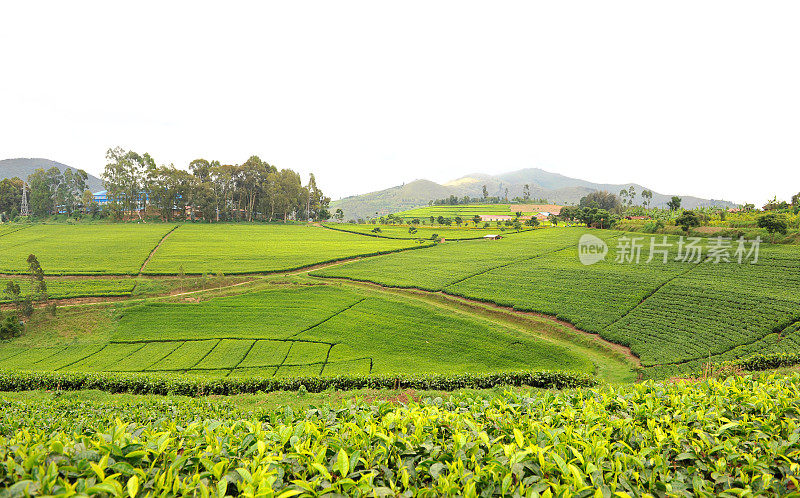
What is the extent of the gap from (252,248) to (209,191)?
31143 millimetres

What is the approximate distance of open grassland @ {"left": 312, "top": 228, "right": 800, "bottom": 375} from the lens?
18438 mm

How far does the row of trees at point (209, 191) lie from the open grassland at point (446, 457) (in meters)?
74.9

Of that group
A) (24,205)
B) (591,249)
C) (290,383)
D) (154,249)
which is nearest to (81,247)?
(154,249)

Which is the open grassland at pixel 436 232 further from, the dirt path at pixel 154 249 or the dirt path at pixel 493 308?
the dirt path at pixel 154 249

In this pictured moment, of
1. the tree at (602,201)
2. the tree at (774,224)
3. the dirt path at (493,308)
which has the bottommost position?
the dirt path at (493,308)

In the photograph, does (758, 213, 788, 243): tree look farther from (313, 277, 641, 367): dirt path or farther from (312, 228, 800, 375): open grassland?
(313, 277, 641, 367): dirt path

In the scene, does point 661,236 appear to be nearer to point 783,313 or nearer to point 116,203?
point 783,313

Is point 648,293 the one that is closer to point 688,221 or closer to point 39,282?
point 688,221

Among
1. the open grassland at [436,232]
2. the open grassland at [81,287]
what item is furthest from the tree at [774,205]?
the open grassland at [81,287]

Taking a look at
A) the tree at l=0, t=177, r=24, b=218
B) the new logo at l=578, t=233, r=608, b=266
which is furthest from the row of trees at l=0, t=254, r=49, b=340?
the tree at l=0, t=177, r=24, b=218

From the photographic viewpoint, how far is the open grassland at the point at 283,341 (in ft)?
58.2

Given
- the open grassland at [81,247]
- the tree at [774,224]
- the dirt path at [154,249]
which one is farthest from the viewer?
the dirt path at [154,249]

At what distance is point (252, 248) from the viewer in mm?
45875

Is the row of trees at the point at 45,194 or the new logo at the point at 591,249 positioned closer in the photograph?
the new logo at the point at 591,249
